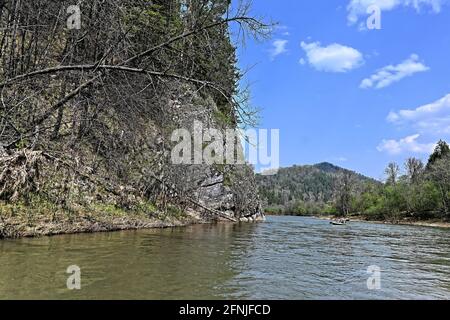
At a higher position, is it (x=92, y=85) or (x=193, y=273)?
(x=92, y=85)

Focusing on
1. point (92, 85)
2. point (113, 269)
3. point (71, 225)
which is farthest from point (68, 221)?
point (113, 269)

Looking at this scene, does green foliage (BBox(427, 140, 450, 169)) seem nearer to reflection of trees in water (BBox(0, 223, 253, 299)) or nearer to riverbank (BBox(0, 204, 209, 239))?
riverbank (BBox(0, 204, 209, 239))

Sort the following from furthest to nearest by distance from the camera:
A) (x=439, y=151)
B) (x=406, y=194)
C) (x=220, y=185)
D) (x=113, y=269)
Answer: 1. (x=439, y=151)
2. (x=406, y=194)
3. (x=220, y=185)
4. (x=113, y=269)

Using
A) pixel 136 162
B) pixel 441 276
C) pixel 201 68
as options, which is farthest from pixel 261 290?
pixel 136 162

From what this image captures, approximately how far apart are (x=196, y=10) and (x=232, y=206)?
31.4 metres

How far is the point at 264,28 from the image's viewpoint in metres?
8.84

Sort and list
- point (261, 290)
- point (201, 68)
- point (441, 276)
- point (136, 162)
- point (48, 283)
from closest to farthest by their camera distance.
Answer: point (48, 283) → point (261, 290) → point (441, 276) → point (201, 68) → point (136, 162)

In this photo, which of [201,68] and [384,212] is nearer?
[201,68]

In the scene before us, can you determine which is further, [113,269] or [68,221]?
A: [68,221]

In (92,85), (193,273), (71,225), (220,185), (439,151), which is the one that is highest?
(439,151)

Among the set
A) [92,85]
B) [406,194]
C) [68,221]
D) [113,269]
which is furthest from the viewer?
[406,194]

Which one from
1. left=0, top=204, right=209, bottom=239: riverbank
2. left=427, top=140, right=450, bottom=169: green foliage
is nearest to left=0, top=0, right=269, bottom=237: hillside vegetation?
left=0, top=204, right=209, bottom=239: riverbank

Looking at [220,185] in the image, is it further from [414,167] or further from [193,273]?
[414,167]

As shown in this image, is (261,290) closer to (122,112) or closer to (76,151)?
(122,112)
